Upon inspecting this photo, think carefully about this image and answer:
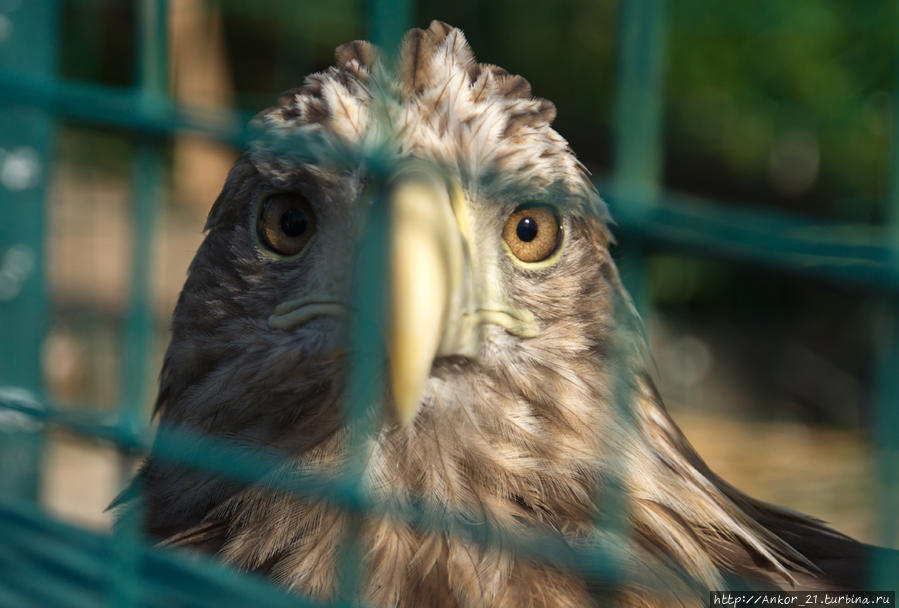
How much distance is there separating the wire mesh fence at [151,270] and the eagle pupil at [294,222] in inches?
4.5

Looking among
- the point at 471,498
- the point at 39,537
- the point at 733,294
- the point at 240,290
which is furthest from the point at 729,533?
the point at 733,294

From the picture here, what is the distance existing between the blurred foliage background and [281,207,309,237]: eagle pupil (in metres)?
2.46

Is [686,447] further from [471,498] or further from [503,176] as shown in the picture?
[503,176]

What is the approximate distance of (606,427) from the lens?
112cm

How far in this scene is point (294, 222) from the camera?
1.11m

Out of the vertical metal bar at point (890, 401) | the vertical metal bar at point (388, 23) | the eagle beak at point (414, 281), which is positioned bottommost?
the vertical metal bar at point (890, 401)

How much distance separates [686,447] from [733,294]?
11.5 feet

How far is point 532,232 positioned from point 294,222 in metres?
0.25

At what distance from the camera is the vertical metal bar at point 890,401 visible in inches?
20.8

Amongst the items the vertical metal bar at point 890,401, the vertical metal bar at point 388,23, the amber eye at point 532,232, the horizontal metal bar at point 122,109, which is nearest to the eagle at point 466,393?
the amber eye at point 532,232

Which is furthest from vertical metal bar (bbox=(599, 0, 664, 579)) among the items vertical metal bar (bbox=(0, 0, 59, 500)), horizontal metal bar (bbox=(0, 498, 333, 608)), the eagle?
vertical metal bar (bbox=(0, 0, 59, 500))

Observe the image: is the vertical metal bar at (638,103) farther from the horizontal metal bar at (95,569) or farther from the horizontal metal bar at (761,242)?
the horizontal metal bar at (95,569)

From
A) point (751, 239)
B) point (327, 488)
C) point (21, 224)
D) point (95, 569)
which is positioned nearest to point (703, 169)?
point (21, 224)

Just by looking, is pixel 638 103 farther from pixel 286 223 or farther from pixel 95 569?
pixel 95 569
